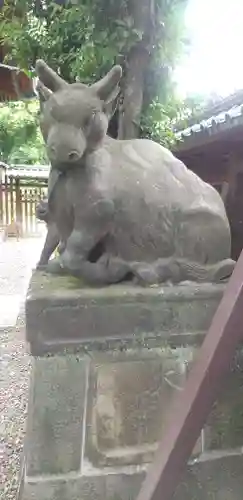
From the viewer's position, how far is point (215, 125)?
8.02 feet

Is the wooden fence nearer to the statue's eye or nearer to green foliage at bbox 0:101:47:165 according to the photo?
green foliage at bbox 0:101:47:165

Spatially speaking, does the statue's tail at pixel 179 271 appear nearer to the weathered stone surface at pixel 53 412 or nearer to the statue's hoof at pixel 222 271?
the statue's hoof at pixel 222 271

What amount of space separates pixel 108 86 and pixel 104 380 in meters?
0.77

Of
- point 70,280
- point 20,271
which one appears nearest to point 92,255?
point 70,280

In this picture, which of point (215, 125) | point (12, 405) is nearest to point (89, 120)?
point (215, 125)

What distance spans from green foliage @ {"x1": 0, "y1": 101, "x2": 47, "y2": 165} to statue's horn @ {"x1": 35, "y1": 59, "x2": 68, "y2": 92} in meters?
7.18

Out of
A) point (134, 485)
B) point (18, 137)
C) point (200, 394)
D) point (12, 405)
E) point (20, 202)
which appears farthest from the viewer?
point (20, 202)

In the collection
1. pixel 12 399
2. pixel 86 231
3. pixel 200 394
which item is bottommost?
pixel 12 399

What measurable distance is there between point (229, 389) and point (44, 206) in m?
0.74

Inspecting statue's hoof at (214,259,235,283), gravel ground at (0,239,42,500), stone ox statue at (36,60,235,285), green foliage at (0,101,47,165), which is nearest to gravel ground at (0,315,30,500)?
gravel ground at (0,239,42,500)

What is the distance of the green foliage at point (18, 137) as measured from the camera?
9.13 m

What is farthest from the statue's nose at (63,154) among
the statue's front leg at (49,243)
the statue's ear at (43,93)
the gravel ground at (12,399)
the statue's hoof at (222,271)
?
the gravel ground at (12,399)

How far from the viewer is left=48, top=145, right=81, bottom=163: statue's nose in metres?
1.20

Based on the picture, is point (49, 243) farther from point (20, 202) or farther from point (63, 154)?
point (20, 202)
